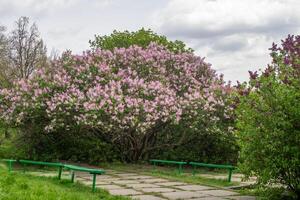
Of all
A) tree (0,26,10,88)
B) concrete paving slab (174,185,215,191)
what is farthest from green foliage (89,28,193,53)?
concrete paving slab (174,185,215,191)

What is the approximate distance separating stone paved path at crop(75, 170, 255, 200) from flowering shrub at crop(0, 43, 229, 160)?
2813 mm

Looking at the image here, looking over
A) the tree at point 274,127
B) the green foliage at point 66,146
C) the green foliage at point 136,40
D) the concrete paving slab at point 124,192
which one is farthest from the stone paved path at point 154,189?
the green foliage at point 136,40

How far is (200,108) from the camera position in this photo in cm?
1789

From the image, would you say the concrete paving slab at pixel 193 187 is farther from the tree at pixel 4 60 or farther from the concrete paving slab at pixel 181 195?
the tree at pixel 4 60

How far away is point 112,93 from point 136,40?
503 inches

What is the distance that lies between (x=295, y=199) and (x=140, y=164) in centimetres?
949

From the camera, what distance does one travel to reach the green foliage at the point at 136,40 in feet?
92.3

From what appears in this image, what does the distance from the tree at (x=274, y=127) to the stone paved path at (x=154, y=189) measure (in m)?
1.41

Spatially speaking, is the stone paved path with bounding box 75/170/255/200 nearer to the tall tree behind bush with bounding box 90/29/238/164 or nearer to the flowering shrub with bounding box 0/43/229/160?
the flowering shrub with bounding box 0/43/229/160

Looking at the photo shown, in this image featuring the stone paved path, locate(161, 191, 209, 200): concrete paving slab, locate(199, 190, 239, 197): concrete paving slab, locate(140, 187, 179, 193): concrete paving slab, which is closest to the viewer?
locate(161, 191, 209, 200): concrete paving slab

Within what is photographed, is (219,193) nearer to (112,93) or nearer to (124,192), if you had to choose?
(124,192)

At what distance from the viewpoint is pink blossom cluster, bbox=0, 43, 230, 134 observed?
1608cm

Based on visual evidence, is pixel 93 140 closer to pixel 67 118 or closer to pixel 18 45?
pixel 67 118

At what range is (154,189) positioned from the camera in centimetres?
1119
